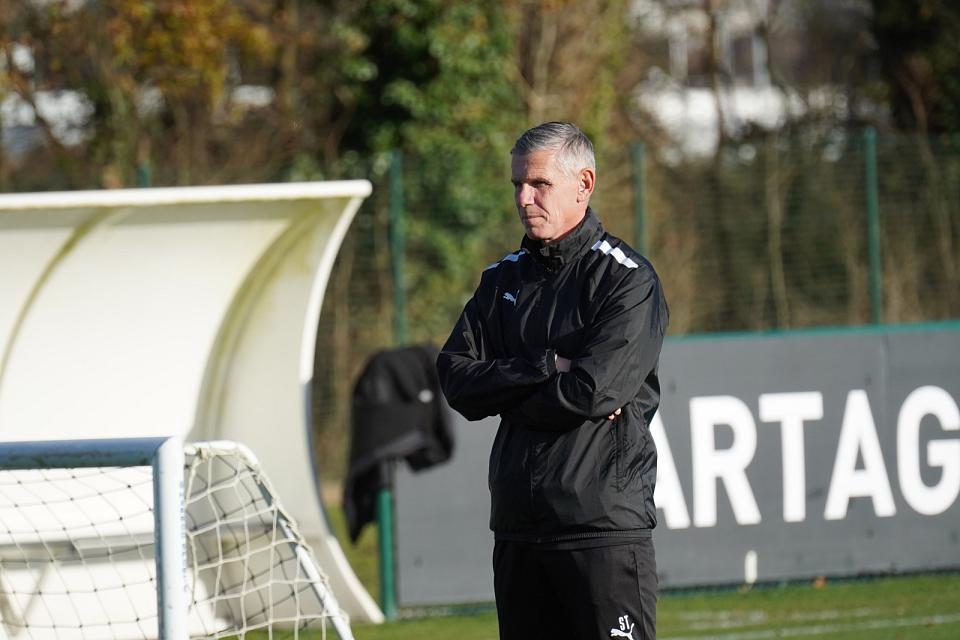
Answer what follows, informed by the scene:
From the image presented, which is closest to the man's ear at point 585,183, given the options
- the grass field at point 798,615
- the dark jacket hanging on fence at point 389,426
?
the grass field at point 798,615

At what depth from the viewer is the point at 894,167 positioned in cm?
1214

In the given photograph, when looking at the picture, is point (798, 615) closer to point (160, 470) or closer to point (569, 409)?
point (569, 409)

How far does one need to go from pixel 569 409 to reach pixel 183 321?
13.6 feet

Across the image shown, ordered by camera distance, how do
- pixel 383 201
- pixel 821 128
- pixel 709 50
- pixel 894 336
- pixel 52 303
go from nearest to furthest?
pixel 52 303, pixel 894 336, pixel 383 201, pixel 821 128, pixel 709 50

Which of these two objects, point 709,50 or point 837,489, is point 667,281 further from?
point 709,50

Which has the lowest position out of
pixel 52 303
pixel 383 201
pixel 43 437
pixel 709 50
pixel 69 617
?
pixel 69 617

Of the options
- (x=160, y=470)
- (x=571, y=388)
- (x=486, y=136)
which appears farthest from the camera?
(x=486, y=136)

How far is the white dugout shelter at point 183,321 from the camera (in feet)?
22.5

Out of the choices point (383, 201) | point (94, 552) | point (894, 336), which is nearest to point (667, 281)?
point (383, 201)

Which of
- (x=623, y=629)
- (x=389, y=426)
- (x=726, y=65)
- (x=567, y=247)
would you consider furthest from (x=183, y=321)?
(x=726, y=65)

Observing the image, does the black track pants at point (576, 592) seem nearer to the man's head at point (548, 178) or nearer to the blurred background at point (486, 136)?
the man's head at point (548, 178)

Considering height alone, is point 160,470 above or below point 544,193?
below

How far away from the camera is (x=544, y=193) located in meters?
3.91

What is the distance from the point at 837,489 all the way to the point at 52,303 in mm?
4310
